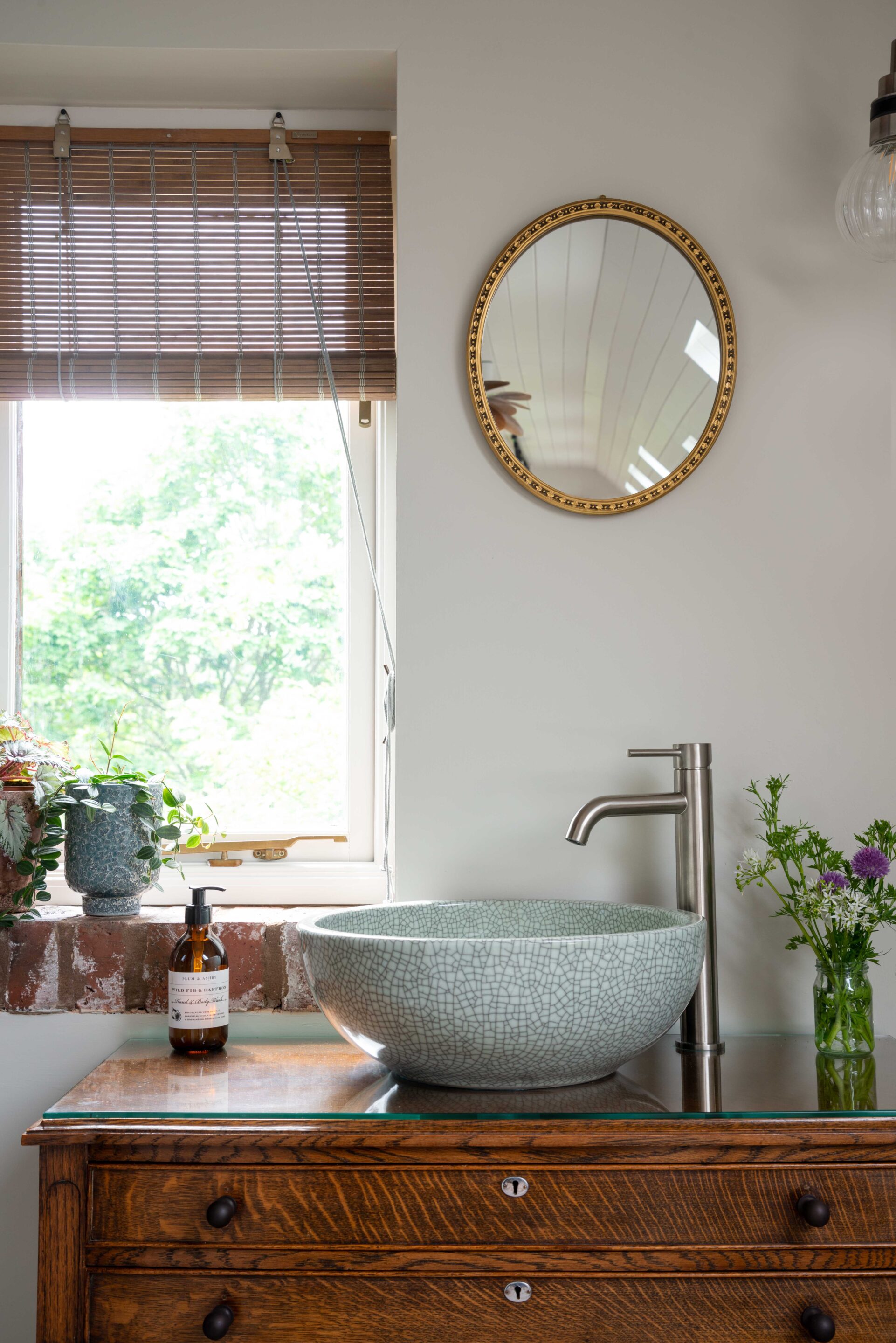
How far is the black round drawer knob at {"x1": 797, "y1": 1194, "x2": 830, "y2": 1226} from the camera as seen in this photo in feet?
2.97

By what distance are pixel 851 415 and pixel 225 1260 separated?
122 cm

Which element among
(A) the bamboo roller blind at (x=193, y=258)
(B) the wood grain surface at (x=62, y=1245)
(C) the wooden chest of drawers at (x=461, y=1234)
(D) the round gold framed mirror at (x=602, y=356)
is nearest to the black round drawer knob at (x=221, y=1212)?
(C) the wooden chest of drawers at (x=461, y=1234)

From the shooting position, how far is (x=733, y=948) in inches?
51.0

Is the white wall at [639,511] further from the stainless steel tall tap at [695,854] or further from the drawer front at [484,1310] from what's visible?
the drawer front at [484,1310]

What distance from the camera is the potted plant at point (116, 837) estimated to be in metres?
1.33

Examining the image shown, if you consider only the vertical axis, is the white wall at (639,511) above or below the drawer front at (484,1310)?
above

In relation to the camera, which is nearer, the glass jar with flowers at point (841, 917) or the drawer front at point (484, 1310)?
the drawer front at point (484, 1310)

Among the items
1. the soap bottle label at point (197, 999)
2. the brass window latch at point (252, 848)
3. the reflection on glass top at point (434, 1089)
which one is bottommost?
the reflection on glass top at point (434, 1089)

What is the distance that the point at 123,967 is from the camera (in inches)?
51.2

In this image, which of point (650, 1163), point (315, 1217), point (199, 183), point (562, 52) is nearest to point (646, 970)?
point (650, 1163)

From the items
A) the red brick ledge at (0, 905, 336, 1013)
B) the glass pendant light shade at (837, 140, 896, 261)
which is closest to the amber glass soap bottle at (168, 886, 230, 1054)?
the red brick ledge at (0, 905, 336, 1013)

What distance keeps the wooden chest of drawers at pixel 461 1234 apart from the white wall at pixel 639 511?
37cm

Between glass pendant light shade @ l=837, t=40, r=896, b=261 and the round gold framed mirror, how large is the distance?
0.60 ft

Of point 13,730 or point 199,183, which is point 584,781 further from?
point 199,183
